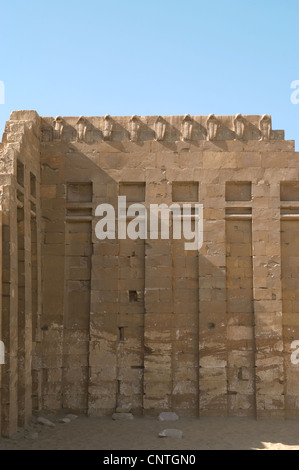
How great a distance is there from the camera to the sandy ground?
1250 cm

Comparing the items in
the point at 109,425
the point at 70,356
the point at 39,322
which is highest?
the point at 39,322

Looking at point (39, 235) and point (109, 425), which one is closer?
point (109, 425)

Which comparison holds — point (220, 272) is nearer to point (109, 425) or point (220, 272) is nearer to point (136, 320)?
point (136, 320)

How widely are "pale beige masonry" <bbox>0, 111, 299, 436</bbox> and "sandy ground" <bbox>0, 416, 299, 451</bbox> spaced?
53 cm

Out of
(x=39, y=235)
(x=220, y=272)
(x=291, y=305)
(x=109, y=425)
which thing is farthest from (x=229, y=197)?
(x=109, y=425)

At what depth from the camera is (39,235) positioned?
15344mm

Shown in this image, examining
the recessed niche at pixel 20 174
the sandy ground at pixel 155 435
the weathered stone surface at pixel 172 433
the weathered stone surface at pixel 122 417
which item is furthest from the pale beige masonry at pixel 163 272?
the weathered stone surface at pixel 172 433

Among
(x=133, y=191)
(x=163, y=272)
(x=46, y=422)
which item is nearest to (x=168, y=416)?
(x=46, y=422)

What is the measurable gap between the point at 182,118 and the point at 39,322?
269 inches

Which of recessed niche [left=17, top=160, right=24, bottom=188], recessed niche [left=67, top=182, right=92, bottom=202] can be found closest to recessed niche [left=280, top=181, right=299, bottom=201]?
recessed niche [left=67, top=182, right=92, bottom=202]

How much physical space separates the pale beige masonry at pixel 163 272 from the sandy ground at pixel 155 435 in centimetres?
53

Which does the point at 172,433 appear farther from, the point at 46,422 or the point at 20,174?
the point at 20,174
